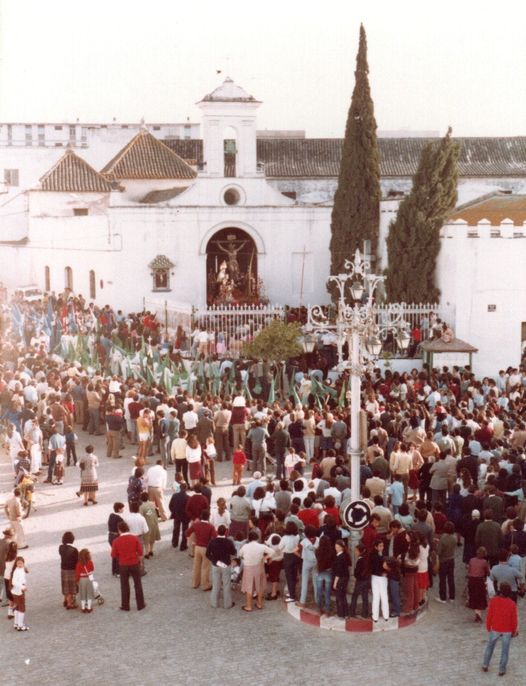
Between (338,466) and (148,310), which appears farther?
(148,310)

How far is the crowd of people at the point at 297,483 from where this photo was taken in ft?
49.2

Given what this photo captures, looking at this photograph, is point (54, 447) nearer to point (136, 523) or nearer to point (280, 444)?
point (280, 444)

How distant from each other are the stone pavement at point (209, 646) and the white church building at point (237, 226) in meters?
17.9

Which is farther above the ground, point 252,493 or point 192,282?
point 192,282

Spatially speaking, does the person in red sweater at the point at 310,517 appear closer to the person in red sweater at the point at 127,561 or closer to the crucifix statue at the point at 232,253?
the person in red sweater at the point at 127,561

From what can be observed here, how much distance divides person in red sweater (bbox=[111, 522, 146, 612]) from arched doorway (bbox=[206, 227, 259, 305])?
23882 millimetres

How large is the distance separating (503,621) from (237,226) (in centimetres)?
2842

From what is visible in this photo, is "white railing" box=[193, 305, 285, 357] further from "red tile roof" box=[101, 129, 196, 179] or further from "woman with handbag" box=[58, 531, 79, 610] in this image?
"woman with handbag" box=[58, 531, 79, 610]

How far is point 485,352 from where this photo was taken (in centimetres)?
3212

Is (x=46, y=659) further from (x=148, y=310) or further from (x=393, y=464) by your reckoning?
(x=148, y=310)

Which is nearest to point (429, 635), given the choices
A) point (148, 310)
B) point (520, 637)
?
point (520, 637)

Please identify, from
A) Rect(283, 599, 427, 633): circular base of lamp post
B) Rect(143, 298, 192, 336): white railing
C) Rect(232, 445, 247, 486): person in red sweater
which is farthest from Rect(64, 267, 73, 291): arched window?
Rect(283, 599, 427, 633): circular base of lamp post

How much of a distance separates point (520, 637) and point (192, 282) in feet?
88.8

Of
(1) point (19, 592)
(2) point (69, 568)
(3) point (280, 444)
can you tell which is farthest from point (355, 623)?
(3) point (280, 444)
